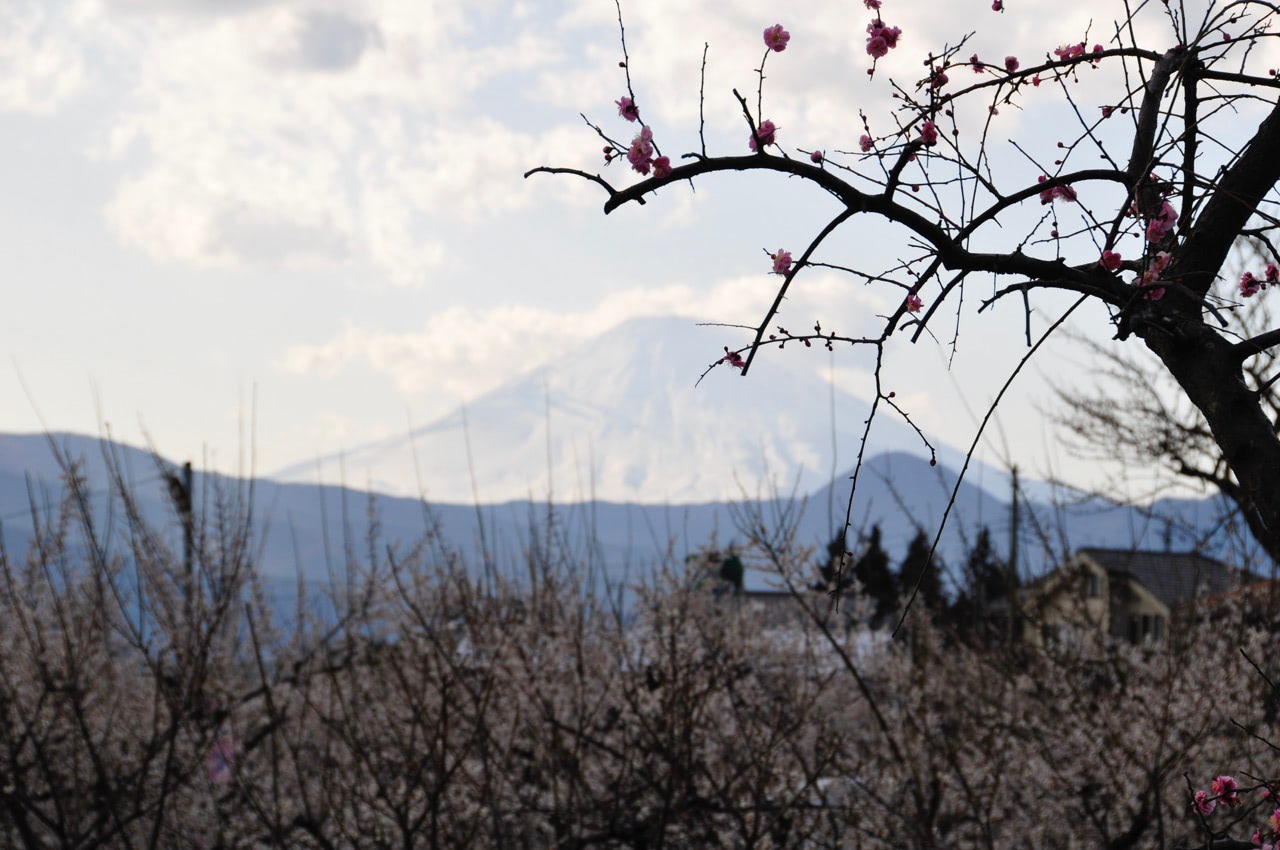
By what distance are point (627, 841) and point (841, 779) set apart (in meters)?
1.70

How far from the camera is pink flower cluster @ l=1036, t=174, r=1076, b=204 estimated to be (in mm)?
3125

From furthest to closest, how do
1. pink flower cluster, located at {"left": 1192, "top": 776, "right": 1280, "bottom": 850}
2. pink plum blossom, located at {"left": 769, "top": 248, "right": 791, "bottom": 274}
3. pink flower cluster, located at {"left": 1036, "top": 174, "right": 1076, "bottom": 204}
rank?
1. pink flower cluster, located at {"left": 1036, "top": 174, "right": 1076, "bottom": 204}
2. pink plum blossom, located at {"left": 769, "top": 248, "right": 791, "bottom": 274}
3. pink flower cluster, located at {"left": 1192, "top": 776, "right": 1280, "bottom": 850}

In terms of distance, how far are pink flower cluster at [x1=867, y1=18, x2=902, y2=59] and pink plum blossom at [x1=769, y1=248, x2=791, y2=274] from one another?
542 millimetres

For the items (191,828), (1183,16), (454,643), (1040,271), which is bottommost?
(191,828)

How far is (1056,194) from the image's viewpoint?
125 inches

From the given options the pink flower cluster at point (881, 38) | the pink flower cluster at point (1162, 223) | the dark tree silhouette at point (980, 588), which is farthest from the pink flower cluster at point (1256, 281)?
the dark tree silhouette at point (980, 588)

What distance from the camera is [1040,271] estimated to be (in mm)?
2621

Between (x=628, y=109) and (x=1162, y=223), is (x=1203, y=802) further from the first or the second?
(x=628, y=109)

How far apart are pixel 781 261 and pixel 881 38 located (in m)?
0.60

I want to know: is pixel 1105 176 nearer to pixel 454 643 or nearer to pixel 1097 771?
pixel 454 643

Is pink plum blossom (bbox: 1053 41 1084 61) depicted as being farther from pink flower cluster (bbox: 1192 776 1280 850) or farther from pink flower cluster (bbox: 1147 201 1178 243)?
pink flower cluster (bbox: 1192 776 1280 850)

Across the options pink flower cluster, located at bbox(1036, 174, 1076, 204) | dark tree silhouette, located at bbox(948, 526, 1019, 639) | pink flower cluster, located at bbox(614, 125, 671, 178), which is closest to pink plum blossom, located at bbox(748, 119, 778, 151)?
pink flower cluster, located at bbox(614, 125, 671, 178)

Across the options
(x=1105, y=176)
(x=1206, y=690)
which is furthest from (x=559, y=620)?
(x=1105, y=176)

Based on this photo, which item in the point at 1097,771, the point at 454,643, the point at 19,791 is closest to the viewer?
the point at 19,791
